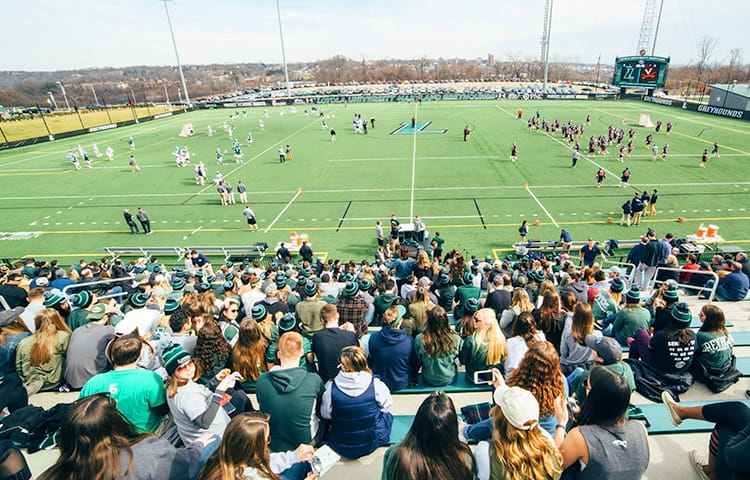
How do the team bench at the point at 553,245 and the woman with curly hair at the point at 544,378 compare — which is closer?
the woman with curly hair at the point at 544,378

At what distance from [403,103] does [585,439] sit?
7562 cm

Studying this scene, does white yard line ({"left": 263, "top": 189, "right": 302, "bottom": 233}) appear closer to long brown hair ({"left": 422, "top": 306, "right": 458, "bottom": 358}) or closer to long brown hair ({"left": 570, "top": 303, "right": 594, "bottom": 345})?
long brown hair ({"left": 422, "top": 306, "right": 458, "bottom": 358})

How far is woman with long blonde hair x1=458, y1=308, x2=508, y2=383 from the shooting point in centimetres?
525

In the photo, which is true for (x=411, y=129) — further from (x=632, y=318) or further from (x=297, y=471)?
(x=297, y=471)

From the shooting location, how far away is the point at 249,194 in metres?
27.4

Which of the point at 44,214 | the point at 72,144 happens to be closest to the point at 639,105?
the point at 44,214

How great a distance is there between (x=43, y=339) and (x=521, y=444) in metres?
6.32

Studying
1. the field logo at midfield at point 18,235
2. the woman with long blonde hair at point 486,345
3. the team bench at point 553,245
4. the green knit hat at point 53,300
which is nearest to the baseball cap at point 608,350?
the woman with long blonde hair at point 486,345

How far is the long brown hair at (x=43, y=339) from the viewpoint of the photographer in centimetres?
544

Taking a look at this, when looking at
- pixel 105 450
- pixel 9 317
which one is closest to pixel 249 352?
pixel 105 450

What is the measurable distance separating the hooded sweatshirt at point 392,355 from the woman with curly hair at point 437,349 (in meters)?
0.17

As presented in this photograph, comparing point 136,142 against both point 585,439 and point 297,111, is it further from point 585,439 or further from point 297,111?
point 585,439

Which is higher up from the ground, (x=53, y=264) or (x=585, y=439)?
(x=585, y=439)

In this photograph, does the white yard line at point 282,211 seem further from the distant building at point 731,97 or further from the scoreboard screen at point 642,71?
the distant building at point 731,97
